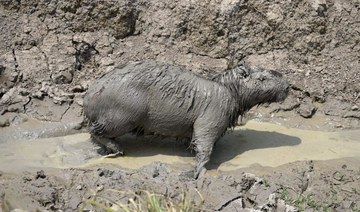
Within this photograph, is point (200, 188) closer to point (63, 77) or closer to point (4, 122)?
point (4, 122)

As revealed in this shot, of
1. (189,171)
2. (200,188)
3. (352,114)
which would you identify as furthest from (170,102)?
(352,114)

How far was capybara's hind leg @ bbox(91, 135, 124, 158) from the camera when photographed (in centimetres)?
658

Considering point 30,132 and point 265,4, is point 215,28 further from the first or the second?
point 30,132

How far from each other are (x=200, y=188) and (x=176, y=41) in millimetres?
2883

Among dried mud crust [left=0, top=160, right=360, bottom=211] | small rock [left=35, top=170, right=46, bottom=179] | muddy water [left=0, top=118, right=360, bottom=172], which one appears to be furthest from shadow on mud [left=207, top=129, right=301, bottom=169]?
small rock [left=35, top=170, right=46, bottom=179]

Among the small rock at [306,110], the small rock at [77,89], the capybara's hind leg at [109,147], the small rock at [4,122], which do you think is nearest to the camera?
the capybara's hind leg at [109,147]

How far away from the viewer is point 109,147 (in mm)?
6594

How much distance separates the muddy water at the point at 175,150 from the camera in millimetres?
6469

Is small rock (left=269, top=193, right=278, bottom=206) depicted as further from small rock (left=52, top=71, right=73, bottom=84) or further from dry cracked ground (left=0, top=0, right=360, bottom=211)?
small rock (left=52, top=71, right=73, bottom=84)

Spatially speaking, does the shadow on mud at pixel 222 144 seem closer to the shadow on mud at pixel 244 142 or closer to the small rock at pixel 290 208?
the shadow on mud at pixel 244 142

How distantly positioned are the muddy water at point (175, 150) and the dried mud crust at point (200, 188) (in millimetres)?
282

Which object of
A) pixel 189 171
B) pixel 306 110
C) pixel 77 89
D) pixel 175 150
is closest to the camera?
pixel 189 171

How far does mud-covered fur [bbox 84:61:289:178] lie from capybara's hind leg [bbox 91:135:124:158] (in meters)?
0.02

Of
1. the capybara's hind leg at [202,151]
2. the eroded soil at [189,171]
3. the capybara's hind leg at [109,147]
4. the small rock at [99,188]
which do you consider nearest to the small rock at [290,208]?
the eroded soil at [189,171]
